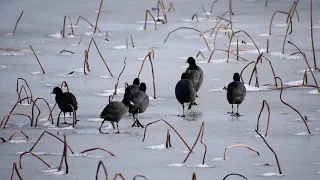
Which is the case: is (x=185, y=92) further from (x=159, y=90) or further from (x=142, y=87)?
(x=159, y=90)

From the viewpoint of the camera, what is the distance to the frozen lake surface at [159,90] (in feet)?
20.9

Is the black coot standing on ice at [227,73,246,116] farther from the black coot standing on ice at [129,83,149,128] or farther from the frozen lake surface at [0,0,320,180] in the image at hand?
the black coot standing on ice at [129,83,149,128]

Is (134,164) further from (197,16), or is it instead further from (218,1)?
(218,1)

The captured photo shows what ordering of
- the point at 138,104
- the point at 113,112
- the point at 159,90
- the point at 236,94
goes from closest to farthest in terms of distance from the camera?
the point at 113,112
the point at 138,104
the point at 236,94
the point at 159,90

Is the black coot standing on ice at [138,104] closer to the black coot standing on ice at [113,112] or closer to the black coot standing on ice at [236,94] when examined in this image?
the black coot standing on ice at [113,112]

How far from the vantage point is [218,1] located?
15.7 m

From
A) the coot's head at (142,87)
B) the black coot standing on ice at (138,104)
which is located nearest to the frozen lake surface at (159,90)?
the black coot standing on ice at (138,104)

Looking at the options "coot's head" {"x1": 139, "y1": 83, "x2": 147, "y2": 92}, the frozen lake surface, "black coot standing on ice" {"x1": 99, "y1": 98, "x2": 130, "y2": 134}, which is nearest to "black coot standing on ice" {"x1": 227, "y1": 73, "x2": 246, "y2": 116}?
the frozen lake surface

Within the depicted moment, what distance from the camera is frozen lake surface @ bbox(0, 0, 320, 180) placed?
6375 millimetres

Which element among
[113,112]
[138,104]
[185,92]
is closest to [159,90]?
[185,92]

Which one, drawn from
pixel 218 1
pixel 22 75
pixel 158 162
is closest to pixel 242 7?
pixel 218 1

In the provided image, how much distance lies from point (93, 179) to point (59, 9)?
957cm

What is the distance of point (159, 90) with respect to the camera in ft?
30.1

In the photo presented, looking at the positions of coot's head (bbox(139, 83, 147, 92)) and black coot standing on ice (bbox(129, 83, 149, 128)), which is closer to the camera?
black coot standing on ice (bbox(129, 83, 149, 128))
